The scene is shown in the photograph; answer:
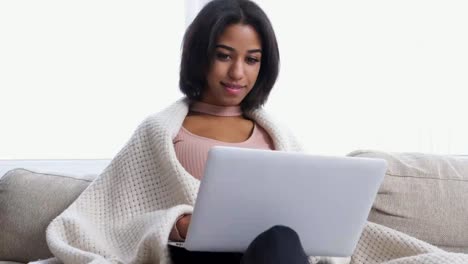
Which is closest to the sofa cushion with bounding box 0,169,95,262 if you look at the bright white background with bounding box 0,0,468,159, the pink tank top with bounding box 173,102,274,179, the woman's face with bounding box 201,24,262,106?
the pink tank top with bounding box 173,102,274,179

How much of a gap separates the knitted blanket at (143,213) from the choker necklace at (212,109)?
0.05 metres

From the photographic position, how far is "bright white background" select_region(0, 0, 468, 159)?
2584 mm

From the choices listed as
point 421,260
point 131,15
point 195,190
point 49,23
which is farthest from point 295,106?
point 421,260

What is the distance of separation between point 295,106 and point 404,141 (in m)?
0.45

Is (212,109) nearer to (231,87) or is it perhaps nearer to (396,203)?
(231,87)

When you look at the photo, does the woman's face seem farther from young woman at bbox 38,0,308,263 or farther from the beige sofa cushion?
the beige sofa cushion

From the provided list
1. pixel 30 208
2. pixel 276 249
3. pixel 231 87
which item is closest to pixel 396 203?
pixel 231 87

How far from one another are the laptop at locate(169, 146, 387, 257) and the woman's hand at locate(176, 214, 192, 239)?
0.24 m

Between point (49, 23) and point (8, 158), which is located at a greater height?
point (49, 23)

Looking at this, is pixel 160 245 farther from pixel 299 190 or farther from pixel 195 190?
pixel 299 190

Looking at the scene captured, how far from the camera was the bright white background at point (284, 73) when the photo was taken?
2.58 metres

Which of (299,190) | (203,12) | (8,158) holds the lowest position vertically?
(8,158)

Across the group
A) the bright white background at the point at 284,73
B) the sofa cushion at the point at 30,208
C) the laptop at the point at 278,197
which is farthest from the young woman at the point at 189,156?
the bright white background at the point at 284,73

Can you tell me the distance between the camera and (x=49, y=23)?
2.59 metres
